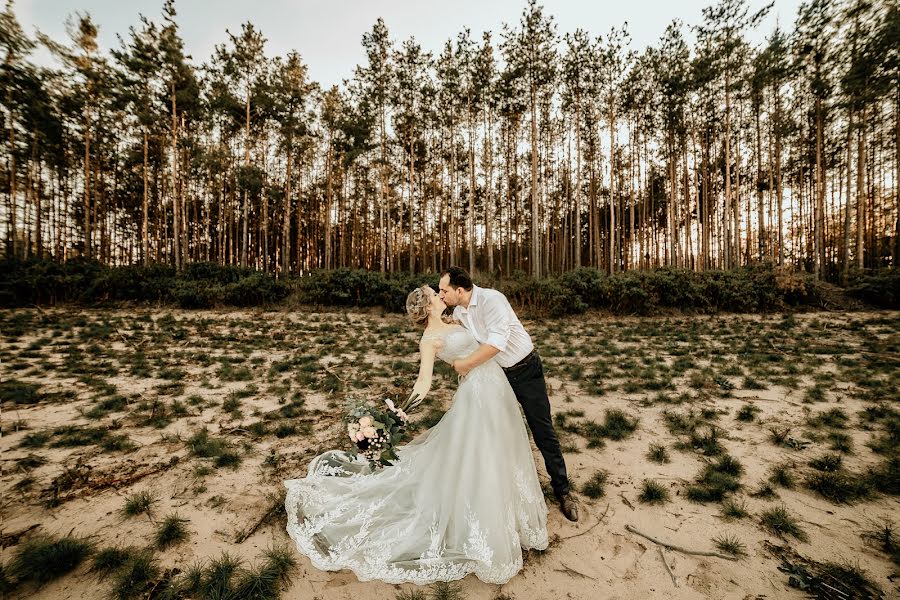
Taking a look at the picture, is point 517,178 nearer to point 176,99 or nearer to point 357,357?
point 176,99

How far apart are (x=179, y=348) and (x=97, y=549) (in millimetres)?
7365

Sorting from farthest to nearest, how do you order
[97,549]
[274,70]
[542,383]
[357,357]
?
[274,70] → [357,357] → [542,383] → [97,549]


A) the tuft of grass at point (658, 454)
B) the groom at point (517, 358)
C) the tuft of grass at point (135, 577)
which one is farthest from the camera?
the tuft of grass at point (658, 454)

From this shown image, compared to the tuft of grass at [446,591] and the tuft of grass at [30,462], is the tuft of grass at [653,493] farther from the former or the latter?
the tuft of grass at [30,462]

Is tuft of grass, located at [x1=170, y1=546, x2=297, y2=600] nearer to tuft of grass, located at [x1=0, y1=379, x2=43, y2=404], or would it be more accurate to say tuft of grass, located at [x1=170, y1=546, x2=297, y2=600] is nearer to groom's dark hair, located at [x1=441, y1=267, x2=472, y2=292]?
groom's dark hair, located at [x1=441, y1=267, x2=472, y2=292]

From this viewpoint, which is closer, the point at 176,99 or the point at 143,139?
the point at 176,99

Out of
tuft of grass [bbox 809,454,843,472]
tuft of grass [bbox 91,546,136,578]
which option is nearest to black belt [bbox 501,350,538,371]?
tuft of grass [bbox 91,546,136,578]

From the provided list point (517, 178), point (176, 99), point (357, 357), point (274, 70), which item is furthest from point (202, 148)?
point (517, 178)

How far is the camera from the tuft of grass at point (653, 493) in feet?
11.0

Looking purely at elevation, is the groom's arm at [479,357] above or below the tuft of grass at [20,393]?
above

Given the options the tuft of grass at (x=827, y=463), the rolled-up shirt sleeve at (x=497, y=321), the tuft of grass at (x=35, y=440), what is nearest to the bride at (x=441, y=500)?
the rolled-up shirt sleeve at (x=497, y=321)

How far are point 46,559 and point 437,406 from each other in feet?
13.3

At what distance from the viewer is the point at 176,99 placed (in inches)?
806

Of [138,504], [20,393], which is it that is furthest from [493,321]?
[20,393]
